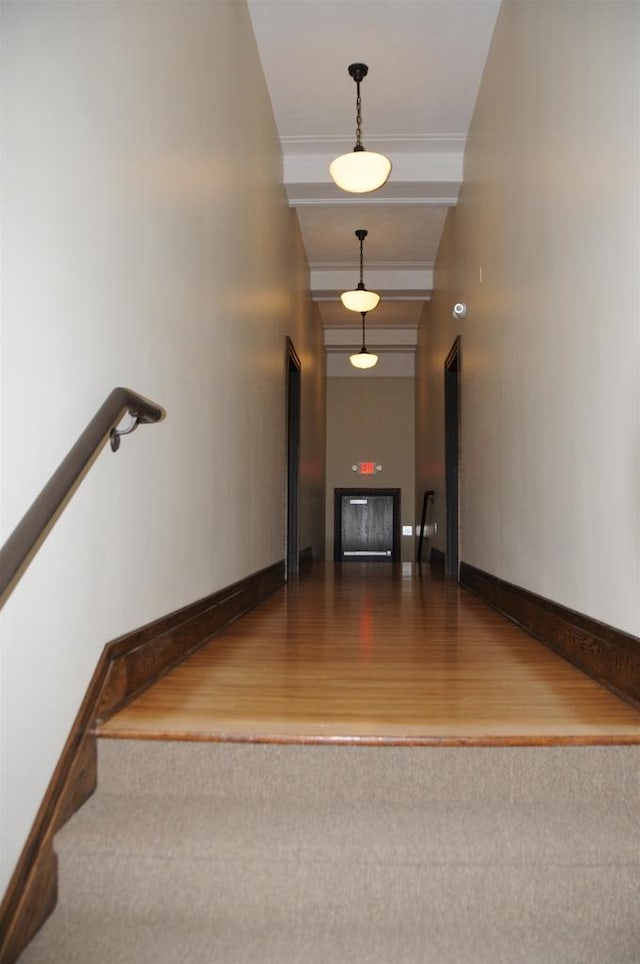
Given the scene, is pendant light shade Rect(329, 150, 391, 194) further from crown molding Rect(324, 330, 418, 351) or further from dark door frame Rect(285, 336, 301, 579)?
crown molding Rect(324, 330, 418, 351)

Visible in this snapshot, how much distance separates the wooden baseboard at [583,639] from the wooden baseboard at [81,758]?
1.63 meters

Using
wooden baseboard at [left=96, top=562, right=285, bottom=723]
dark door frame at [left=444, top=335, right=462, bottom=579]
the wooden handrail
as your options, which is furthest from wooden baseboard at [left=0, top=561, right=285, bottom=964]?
dark door frame at [left=444, top=335, right=462, bottom=579]

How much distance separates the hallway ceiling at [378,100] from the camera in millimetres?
4902

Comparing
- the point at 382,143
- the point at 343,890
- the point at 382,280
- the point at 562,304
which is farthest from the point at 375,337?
the point at 343,890

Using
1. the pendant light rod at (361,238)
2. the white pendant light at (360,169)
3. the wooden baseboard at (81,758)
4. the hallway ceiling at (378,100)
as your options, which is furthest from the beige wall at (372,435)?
the wooden baseboard at (81,758)

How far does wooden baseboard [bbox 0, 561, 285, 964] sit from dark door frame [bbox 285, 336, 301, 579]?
13.5 feet

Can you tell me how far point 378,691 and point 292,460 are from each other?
560 centimetres

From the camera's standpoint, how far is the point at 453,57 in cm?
534

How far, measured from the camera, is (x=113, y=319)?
2.35 metres

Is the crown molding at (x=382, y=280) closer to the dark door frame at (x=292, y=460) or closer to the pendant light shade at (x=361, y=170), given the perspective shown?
the dark door frame at (x=292, y=460)

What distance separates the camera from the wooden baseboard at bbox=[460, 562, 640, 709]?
2441 mm

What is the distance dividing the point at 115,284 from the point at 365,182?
3377 millimetres

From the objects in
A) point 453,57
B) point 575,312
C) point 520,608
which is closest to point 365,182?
point 453,57

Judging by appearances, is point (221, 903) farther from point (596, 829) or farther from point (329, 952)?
point (596, 829)
